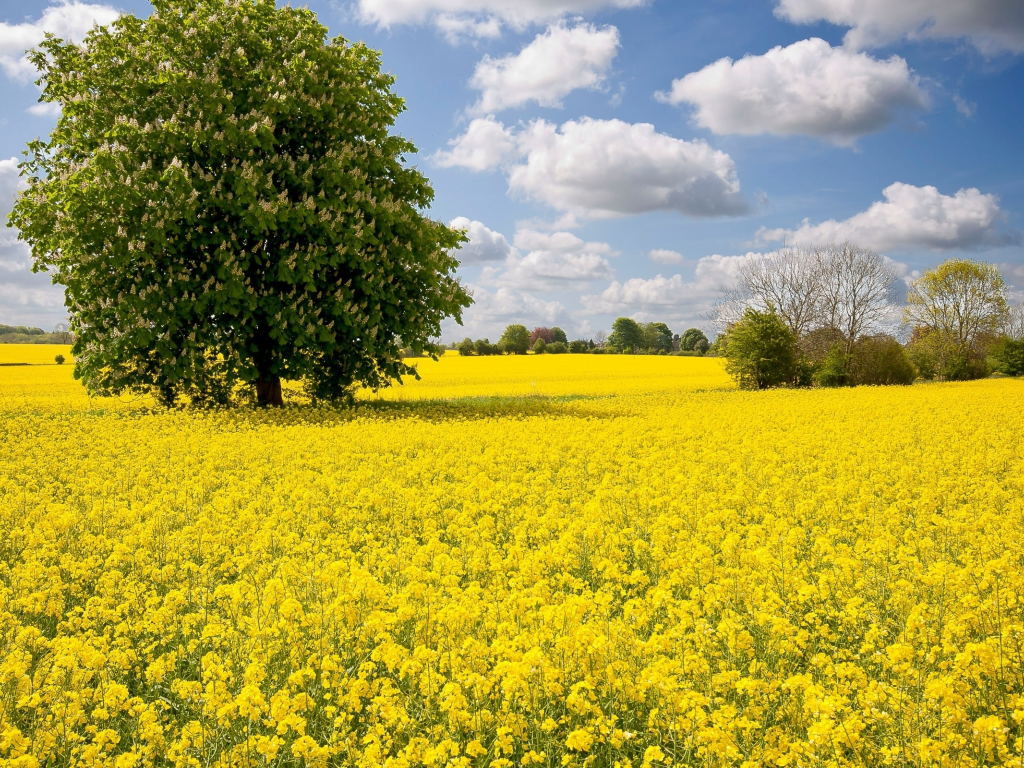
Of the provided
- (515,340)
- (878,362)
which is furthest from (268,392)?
(515,340)

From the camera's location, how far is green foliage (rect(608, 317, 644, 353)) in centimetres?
11119

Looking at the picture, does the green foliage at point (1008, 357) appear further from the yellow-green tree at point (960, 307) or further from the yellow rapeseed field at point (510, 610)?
the yellow rapeseed field at point (510, 610)

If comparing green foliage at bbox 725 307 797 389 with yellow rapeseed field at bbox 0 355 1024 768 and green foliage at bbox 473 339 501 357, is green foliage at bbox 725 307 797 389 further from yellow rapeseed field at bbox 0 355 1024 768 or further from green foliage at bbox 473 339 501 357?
green foliage at bbox 473 339 501 357

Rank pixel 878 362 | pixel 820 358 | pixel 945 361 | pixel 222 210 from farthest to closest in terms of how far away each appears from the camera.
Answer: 1. pixel 945 361
2. pixel 820 358
3. pixel 878 362
4. pixel 222 210

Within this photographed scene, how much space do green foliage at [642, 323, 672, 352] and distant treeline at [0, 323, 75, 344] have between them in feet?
283

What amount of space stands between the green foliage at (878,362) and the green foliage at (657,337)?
66772 millimetres

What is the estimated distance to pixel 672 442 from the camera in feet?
50.1

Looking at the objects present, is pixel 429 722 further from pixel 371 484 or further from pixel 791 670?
pixel 371 484

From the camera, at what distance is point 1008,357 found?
55531mm

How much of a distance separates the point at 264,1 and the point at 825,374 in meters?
36.0

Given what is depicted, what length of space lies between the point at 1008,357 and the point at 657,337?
212ft

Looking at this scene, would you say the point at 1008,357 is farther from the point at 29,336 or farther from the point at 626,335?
the point at 29,336

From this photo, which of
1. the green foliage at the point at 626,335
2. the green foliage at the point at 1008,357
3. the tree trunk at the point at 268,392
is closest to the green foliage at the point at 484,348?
the green foliage at the point at 626,335

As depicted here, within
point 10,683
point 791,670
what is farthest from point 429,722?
point 10,683
